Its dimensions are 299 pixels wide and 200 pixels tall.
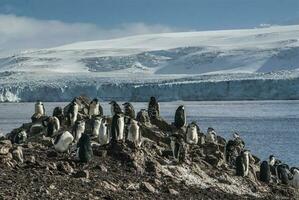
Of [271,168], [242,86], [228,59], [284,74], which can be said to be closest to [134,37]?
[228,59]

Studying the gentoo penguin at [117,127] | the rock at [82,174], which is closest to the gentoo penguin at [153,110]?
the gentoo penguin at [117,127]

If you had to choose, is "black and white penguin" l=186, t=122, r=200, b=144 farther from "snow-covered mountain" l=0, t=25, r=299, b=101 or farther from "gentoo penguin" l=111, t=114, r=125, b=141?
"snow-covered mountain" l=0, t=25, r=299, b=101

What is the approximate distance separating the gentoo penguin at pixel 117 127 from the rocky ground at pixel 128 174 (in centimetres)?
55

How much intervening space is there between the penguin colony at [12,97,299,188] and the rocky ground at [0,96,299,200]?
219 millimetres

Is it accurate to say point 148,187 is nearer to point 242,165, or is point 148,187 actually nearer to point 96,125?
point 96,125

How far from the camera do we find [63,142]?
14289 millimetres

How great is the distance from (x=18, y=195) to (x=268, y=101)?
7564 centimetres

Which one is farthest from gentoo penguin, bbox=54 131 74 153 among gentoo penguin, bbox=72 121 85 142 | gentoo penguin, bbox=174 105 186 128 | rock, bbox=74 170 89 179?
gentoo penguin, bbox=174 105 186 128

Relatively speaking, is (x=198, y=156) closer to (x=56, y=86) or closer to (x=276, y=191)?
(x=276, y=191)

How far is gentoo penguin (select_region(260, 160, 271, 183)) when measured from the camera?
54.0 feet

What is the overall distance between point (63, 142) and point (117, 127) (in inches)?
58.9

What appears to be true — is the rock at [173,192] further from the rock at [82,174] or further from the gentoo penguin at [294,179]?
the gentoo penguin at [294,179]

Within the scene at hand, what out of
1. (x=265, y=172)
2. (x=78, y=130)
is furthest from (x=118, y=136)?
(x=265, y=172)

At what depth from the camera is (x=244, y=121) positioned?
163ft
